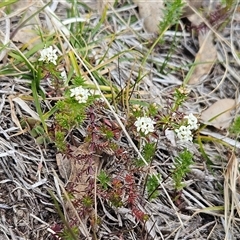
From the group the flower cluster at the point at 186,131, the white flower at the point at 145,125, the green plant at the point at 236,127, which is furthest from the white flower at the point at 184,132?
the green plant at the point at 236,127

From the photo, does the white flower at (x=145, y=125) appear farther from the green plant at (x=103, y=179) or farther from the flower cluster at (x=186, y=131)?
the green plant at (x=103, y=179)

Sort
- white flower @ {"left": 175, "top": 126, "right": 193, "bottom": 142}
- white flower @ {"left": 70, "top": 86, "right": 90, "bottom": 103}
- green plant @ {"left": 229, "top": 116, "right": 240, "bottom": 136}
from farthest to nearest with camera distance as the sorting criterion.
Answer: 1. green plant @ {"left": 229, "top": 116, "right": 240, "bottom": 136}
2. white flower @ {"left": 175, "top": 126, "right": 193, "bottom": 142}
3. white flower @ {"left": 70, "top": 86, "right": 90, "bottom": 103}

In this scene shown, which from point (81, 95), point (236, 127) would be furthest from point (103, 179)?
point (236, 127)

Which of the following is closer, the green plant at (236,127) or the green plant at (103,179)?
the green plant at (103,179)

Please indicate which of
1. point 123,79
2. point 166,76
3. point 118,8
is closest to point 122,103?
point 123,79

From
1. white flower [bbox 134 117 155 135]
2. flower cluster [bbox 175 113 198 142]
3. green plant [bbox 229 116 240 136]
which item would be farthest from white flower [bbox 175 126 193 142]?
green plant [bbox 229 116 240 136]

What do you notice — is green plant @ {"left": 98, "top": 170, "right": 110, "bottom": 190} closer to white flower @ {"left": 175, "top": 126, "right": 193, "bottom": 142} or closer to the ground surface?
the ground surface

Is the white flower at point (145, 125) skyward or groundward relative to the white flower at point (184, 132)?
skyward
